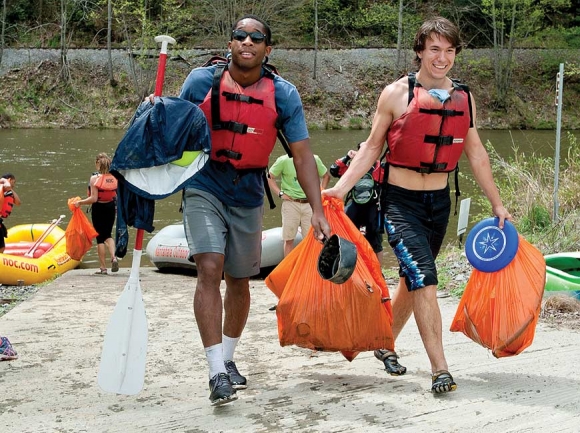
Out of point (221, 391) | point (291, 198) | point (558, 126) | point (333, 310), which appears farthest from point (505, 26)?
point (221, 391)

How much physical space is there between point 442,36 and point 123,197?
1.74 m

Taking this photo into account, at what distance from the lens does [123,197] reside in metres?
4.00

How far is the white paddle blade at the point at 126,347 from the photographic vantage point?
12.9 feet

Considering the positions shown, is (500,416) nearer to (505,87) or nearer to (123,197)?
(123,197)

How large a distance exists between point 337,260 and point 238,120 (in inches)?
31.5

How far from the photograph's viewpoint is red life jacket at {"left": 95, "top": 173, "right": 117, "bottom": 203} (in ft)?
36.0

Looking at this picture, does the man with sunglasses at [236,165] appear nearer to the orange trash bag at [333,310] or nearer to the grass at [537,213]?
the orange trash bag at [333,310]

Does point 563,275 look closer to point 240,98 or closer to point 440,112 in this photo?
point 440,112

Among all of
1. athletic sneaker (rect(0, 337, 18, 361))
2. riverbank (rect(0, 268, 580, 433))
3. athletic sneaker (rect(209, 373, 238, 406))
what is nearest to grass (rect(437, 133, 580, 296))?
riverbank (rect(0, 268, 580, 433))

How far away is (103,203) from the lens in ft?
36.7

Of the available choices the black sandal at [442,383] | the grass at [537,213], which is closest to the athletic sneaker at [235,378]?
the black sandal at [442,383]

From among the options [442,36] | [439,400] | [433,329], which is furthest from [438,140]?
[439,400]

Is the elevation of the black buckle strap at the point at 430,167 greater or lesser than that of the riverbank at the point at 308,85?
lesser

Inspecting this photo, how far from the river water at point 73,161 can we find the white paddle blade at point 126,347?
23.7ft
